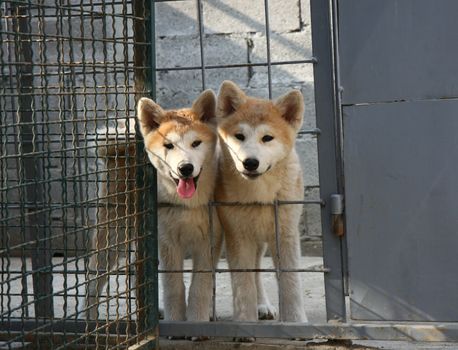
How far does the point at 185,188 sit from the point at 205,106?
1.71ft

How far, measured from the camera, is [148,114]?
415 cm

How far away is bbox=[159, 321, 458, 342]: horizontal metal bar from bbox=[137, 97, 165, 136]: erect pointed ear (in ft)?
3.37

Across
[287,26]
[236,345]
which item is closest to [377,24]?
[236,345]

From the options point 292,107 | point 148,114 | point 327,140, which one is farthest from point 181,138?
point 327,140

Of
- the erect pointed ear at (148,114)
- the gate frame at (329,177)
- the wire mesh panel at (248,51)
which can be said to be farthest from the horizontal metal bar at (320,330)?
the wire mesh panel at (248,51)

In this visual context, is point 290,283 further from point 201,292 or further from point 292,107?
point 292,107

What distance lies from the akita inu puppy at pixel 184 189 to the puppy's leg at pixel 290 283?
0.38 metres

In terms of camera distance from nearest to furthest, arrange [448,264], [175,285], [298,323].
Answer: [448,264], [298,323], [175,285]

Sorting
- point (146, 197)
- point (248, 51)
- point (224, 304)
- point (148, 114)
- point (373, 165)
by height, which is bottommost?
point (224, 304)

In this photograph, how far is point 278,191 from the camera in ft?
14.1

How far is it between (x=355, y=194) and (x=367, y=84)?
538 mm

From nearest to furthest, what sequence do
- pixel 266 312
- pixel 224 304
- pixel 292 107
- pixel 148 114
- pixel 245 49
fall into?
pixel 148 114 → pixel 292 107 → pixel 266 312 → pixel 224 304 → pixel 245 49

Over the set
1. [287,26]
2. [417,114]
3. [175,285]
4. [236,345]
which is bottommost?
[236,345]

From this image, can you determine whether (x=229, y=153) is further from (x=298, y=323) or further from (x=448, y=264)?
(x=448, y=264)
